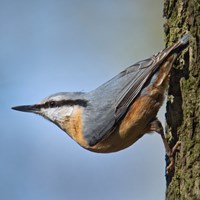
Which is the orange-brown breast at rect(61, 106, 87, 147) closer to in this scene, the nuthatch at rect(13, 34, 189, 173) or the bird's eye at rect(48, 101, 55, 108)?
the nuthatch at rect(13, 34, 189, 173)

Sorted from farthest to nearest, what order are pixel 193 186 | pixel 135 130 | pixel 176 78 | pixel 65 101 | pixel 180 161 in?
pixel 65 101, pixel 135 130, pixel 176 78, pixel 180 161, pixel 193 186

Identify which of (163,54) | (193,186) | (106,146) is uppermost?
(163,54)

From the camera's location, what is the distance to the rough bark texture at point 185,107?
3.45 meters

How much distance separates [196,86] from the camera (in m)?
3.52

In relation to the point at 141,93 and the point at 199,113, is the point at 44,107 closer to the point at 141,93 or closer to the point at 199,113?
the point at 141,93

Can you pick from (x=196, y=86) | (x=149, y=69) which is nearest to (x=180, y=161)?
(x=196, y=86)

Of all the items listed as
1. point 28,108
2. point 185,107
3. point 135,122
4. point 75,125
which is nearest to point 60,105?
point 75,125

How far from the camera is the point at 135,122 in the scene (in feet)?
13.8

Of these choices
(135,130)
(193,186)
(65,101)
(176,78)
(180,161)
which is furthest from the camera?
(65,101)

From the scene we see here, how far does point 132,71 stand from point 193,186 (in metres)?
1.21

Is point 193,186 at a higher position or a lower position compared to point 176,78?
lower

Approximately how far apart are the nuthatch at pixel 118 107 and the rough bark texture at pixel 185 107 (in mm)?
146

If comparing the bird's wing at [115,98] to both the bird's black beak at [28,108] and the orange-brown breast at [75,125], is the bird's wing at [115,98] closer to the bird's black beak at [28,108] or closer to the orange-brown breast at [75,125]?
the orange-brown breast at [75,125]

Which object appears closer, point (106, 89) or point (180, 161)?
point (180, 161)
